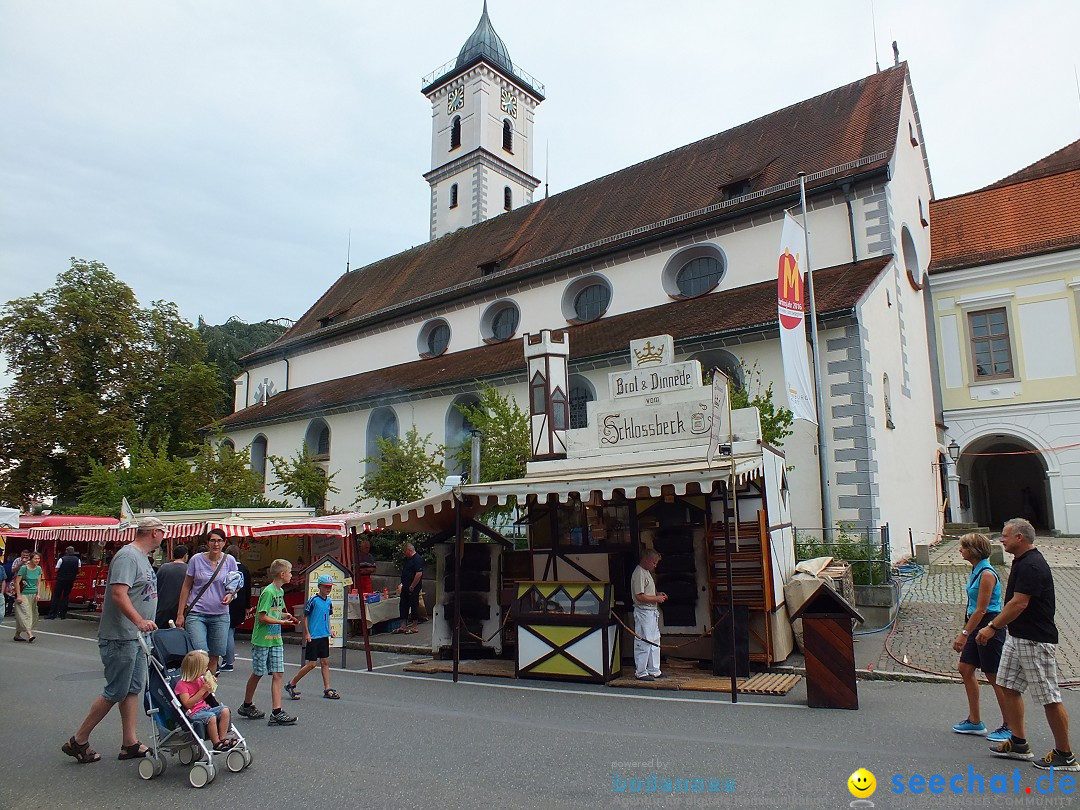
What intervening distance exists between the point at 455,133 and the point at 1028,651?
3827 cm

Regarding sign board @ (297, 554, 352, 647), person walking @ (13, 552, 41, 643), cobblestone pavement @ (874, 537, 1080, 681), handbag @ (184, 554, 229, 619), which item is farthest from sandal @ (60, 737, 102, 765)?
person walking @ (13, 552, 41, 643)

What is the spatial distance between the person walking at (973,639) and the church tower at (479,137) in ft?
107

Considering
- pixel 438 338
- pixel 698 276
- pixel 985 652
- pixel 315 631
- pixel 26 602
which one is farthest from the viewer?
pixel 438 338

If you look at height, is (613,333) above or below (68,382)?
below

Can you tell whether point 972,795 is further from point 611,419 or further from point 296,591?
point 296,591

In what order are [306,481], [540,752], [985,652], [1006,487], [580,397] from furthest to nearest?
[1006,487] < [306,481] < [580,397] < [985,652] < [540,752]

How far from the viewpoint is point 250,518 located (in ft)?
46.2

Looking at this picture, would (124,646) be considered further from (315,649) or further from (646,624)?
(646,624)

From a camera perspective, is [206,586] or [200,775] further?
[206,586]

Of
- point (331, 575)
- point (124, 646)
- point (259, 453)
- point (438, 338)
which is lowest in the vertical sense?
point (124, 646)

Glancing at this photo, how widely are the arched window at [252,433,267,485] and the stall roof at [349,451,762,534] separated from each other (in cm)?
2128

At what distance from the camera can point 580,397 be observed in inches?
795

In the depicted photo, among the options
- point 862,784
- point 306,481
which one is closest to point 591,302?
point 306,481

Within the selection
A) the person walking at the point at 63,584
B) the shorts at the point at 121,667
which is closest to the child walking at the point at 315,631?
the shorts at the point at 121,667
